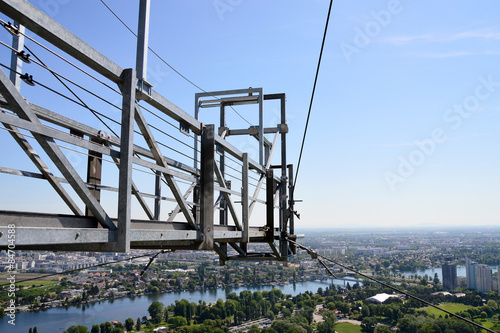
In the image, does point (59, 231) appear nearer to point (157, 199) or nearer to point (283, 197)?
point (157, 199)

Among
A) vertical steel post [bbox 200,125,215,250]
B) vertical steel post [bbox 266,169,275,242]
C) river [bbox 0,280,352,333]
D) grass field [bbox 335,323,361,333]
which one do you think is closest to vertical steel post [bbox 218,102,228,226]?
vertical steel post [bbox 266,169,275,242]

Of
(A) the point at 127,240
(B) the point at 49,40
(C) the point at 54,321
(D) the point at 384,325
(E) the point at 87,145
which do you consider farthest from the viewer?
(D) the point at 384,325

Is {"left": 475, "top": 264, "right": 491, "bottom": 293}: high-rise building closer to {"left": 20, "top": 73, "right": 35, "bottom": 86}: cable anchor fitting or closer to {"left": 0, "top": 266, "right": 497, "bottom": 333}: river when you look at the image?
{"left": 0, "top": 266, "right": 497, "bottom": 333}: river

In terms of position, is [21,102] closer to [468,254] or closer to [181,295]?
[181,295]

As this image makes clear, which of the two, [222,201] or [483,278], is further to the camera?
[483,278]

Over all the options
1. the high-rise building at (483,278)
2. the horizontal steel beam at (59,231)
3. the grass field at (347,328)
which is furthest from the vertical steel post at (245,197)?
the high-rise building at (483,278)

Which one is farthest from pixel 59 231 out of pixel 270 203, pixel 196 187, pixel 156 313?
pixel 156 313

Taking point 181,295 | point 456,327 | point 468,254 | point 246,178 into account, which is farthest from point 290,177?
point 468,254
